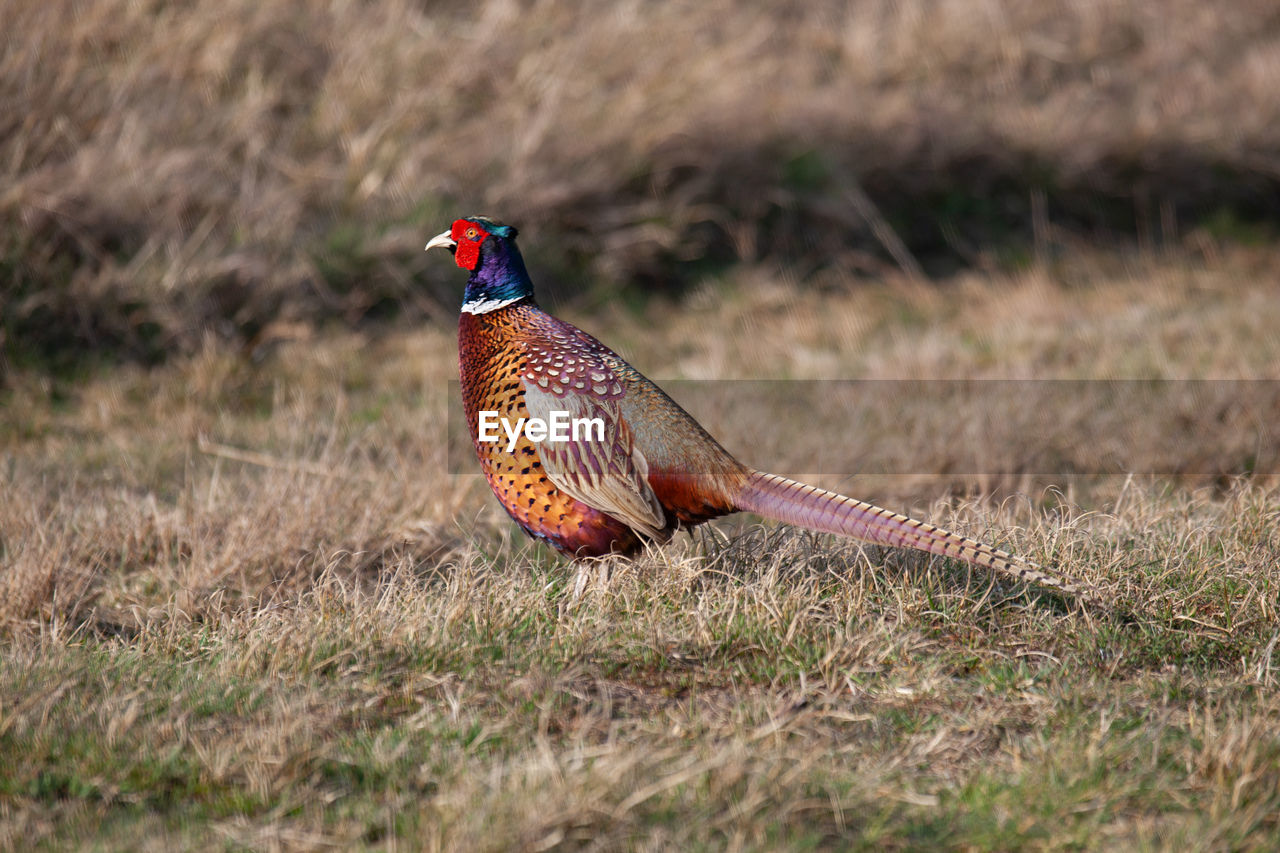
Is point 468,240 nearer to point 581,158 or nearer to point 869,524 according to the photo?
point 869,524

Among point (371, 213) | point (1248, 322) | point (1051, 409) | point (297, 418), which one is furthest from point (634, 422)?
point (1248, 322)

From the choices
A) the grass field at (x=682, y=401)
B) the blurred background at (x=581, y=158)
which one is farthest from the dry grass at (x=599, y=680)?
the blurred background at (x=581, y=158)

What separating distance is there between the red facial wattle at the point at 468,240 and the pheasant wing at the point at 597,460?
0.44 metres

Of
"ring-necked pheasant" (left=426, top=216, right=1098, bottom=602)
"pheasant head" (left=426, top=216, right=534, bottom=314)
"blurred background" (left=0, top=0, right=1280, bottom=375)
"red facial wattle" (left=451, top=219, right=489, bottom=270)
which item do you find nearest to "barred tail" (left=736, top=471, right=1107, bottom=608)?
"ring-necked pheasant" (left=426, top=216, right=1098, bottom=602)

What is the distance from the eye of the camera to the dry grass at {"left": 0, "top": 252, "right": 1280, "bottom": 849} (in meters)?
2.43

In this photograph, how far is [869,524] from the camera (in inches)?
122

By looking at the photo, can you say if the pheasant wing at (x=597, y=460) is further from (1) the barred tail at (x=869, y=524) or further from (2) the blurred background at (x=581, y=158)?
(2) the blurred background at (x=581, y=158)

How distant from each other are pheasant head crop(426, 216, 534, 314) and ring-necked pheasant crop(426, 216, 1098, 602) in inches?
1.7

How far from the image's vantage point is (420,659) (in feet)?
9.98

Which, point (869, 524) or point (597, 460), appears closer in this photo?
point (869, 524)

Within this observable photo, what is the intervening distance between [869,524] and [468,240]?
1.30 meters

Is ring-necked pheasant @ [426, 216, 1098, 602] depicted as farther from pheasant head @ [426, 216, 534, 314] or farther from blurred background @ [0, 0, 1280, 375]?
blurred background @ [0, 0, 1280, 375]

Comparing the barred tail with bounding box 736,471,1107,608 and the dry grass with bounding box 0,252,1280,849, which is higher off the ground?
the barred tail with bounding box 736,471,1107,608

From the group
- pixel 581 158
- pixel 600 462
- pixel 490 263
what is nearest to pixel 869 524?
pixel 600 462
